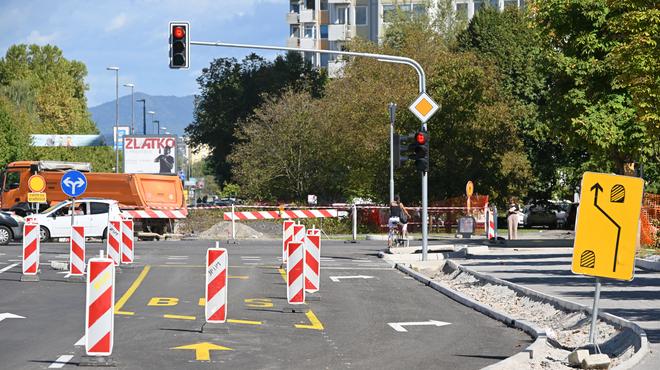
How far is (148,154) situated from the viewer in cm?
6425

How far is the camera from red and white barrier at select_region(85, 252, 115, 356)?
1267 centimetres

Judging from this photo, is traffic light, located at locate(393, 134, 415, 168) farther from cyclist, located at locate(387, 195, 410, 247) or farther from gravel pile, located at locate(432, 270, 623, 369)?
gravel pile, located at locate(432, 270, 623, 369)

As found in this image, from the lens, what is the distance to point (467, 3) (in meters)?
113

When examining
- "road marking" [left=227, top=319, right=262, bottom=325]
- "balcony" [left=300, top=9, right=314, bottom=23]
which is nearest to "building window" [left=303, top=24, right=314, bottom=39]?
"balcony" [left=300, top=9, right=314, bottom=23]

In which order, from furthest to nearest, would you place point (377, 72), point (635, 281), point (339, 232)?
point (377, 72), point (339, 232), point (635, 281)

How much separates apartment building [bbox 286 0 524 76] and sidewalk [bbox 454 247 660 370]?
248 ft

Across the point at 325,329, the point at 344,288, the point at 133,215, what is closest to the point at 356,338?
the point at 325,329

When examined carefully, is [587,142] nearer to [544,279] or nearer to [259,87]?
[544,279]

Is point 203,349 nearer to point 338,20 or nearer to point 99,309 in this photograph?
point 99,309

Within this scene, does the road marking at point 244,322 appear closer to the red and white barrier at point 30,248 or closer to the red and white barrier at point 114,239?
the red and white barrier at point 30,248

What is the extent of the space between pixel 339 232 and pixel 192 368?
45.6 m

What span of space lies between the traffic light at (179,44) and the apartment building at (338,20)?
78.2 m

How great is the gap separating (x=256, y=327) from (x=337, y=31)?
334ft

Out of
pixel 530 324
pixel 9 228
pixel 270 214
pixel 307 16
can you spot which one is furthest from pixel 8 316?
pixel 307 16
